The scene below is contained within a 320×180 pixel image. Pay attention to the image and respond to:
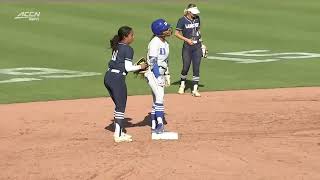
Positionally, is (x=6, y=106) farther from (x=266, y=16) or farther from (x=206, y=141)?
(x=266, y=16)

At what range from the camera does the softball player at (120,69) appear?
12.7m

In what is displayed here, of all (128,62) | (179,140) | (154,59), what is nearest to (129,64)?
(128,62)

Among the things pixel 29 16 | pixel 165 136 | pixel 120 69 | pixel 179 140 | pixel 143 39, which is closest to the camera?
pixel 120 69

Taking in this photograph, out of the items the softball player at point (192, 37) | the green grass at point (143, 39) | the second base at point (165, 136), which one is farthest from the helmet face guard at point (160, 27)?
the green grass at point (143, 39)

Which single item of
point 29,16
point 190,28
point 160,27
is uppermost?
point 160,27

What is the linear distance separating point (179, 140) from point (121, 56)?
1754 mm

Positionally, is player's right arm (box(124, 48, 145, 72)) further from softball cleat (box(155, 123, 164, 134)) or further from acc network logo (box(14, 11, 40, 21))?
acc network logo (box(14, 11, 40, 21))

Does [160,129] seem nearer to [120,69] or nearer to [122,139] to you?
[122,139]

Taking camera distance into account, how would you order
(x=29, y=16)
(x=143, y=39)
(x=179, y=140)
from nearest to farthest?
(x=179, y=140) → (x=143, y=39) → (x=29, y=16)

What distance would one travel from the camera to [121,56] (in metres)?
12.7

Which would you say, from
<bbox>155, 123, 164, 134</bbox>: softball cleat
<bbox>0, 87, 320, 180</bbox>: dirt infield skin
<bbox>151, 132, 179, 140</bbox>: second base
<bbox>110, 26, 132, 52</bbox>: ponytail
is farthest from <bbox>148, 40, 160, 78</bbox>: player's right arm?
<bbox>0, 87, 320, 180</bbox>: dirt infield skin

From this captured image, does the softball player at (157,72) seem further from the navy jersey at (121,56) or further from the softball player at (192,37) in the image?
the softball player at (192,37)

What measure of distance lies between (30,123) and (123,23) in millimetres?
13584

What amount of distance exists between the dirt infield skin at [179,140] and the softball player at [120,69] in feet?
1.25
